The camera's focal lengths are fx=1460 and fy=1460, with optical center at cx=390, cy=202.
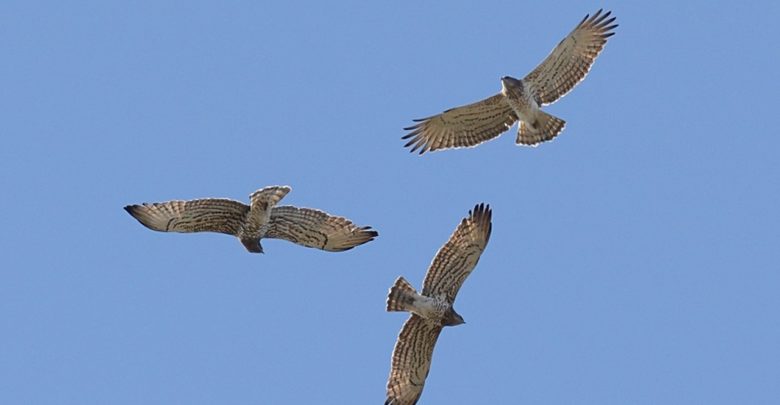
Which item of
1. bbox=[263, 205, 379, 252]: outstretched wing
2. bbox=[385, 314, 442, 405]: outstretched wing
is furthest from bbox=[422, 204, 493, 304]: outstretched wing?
bbox=[263, 205, 379, 252]: outstretched wing

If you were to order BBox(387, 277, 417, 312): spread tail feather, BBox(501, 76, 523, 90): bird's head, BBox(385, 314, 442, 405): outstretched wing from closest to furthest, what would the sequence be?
1. BBox(387, 277, 417, 312): spread tail feather
2. BBox(385, 314, 442, 405): outstretched wing
3. BBox(501, 76, 523, 90): bird's head

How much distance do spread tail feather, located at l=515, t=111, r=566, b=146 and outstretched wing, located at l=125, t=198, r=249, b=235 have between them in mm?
3801

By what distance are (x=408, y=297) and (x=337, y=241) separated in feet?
3.42

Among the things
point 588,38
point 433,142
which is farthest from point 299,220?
point 588,38

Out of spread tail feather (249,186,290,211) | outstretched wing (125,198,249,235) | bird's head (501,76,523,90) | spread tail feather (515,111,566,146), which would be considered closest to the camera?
outstretched wing (125,198,249,235)

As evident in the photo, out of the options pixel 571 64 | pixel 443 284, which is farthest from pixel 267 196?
pixel 571 64

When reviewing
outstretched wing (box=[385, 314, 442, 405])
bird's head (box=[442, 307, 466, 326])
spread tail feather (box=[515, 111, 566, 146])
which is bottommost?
outstretched wing (box=[385, 314, 442, 405])

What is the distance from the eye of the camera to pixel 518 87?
1730 cm

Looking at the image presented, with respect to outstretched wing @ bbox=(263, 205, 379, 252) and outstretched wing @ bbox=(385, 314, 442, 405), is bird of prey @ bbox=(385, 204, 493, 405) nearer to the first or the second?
outstretched wing @ bbox=(385, 314, 442, 405)

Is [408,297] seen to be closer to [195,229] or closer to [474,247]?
[474,247]

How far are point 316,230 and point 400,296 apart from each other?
1.20 m

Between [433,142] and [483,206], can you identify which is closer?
[483,206]

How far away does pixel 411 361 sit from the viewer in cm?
1650

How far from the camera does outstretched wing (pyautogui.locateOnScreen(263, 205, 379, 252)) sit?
16.1 m
